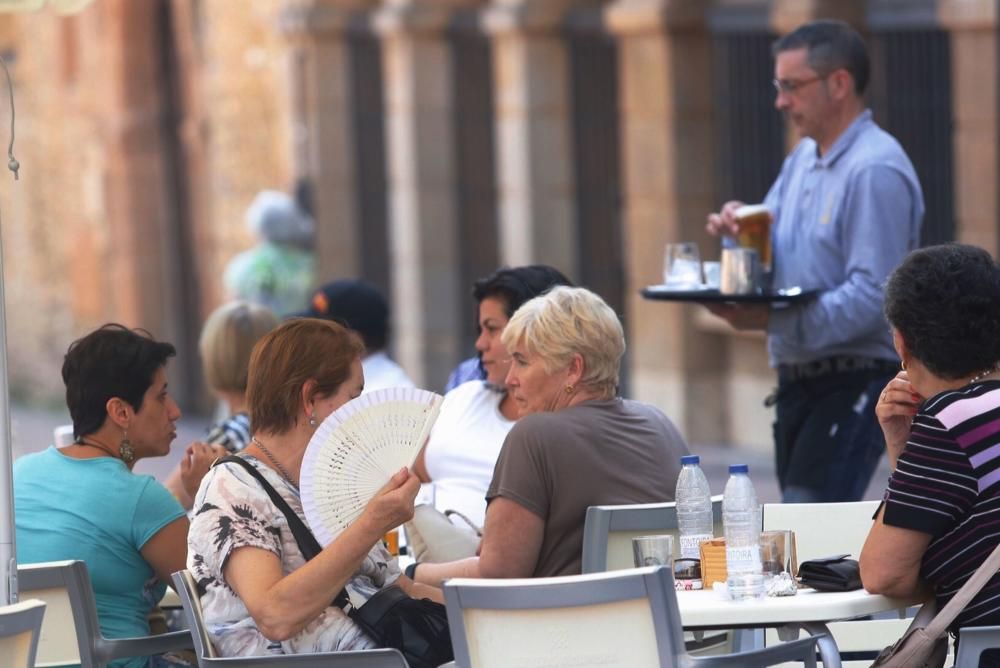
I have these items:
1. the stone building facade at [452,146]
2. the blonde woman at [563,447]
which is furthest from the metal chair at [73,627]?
the stone building facade at [452,146]

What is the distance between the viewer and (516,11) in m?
14.6

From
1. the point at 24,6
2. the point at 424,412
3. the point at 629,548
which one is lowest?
the point at 629,548

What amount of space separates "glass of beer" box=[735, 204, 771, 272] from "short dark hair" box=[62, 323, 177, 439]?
2129 mm

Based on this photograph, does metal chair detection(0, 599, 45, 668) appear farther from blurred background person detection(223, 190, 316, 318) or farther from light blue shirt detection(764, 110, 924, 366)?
blurred background person detection(223, 190, 316, 318)

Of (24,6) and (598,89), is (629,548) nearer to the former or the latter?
(24,6)

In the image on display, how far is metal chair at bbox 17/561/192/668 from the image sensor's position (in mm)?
4961

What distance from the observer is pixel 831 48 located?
6633mm

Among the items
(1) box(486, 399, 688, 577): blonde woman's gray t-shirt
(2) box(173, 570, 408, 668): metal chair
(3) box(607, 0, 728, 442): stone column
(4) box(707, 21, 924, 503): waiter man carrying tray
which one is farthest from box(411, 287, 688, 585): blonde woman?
(3) box(607, 0, 728, 442): stone column

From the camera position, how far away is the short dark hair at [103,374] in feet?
17.9

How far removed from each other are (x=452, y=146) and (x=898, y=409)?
11855mm

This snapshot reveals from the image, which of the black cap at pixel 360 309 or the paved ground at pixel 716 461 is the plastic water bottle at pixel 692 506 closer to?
the paved ground at pixel 716 461

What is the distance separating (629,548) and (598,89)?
32.8 feet

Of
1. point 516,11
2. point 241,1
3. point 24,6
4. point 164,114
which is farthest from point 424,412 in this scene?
point 164,114

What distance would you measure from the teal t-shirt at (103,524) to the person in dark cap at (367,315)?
2.41 meters
